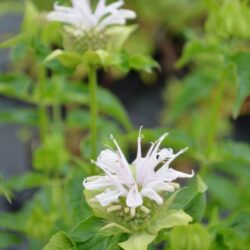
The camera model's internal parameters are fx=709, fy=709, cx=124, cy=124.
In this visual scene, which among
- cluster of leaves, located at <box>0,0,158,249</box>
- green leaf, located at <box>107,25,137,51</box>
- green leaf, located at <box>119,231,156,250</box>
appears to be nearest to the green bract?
green leaf, located at <box>119,231,156,250</box>

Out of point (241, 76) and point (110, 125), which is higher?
point (241, 76)

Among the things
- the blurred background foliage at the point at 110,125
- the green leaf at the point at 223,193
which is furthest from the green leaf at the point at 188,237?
the green leaf at the point at 223,193

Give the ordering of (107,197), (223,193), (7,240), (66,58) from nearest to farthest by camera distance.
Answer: (107,197) < (66,58) < (7,240) < (223,193)

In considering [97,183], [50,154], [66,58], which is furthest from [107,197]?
[50,154]

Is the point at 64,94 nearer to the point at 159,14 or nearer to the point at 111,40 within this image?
the point at 111,40

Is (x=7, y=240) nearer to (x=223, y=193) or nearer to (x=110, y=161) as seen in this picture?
(x=110, y=161)

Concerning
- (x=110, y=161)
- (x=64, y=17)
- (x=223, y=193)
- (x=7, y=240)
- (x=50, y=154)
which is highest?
(x=64, y=17)

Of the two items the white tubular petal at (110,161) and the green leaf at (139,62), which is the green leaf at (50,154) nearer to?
the green leaf at (139,62)
